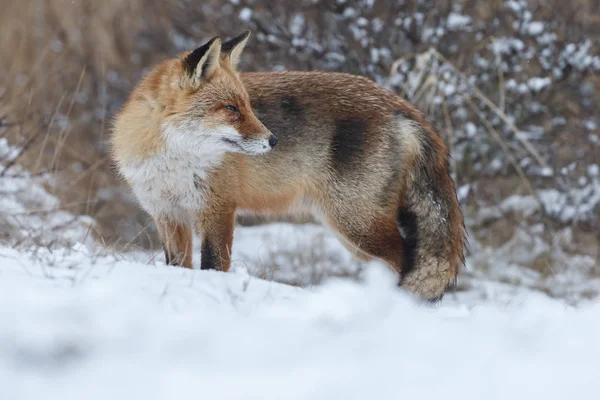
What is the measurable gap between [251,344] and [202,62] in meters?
1.99

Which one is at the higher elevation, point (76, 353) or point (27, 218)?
point (76, 353)

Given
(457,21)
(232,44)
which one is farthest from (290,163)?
(457,21)

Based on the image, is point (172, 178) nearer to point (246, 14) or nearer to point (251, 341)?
point (251, 341)

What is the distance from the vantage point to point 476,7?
6848 mm

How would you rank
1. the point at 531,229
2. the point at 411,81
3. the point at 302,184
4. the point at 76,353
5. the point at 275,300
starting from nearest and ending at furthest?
1. the point at 76,353
2. the point at 275,300
3. the point at 302,184
4. the point at 411,81
5. the point at 531,229

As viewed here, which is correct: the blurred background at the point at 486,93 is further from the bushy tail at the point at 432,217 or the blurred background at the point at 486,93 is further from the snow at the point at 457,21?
the bushy tail at the point at 432,217

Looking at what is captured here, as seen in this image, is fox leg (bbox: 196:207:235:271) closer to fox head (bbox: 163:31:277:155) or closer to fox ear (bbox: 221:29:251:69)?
fox head (bbox: 163:31:277:155)

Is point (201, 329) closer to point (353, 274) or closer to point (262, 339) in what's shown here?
point (262, 339)

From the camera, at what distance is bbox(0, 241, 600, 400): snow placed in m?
2.45

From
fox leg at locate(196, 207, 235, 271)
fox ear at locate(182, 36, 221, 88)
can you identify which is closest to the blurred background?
fox leg at locate(196, 207, 235, 271)

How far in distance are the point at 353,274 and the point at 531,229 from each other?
6.15 feet

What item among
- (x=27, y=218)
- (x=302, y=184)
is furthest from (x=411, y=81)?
(x=27, y=218)

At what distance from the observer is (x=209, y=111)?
4.21m

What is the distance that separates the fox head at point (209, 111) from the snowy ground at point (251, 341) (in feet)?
3.40
